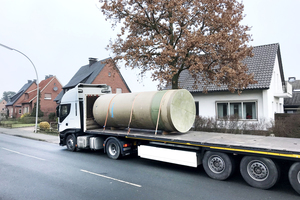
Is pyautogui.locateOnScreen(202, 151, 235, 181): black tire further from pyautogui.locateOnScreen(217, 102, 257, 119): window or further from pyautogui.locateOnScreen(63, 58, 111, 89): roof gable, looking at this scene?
pyautogui.locateOnScreen(63, 58, 111, 89): roof gable

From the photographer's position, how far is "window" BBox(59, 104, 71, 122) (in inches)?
469

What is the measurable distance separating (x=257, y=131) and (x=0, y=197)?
1056 cm

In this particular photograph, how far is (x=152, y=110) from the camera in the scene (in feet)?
29.2

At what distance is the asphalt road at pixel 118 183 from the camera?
17.9ft

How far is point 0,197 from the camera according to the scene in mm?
5441

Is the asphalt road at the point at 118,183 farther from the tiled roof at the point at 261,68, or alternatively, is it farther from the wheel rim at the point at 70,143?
the tiled roof at the point at 261,68

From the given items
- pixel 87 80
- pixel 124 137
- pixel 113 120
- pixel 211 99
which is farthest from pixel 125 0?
pixel 87 80

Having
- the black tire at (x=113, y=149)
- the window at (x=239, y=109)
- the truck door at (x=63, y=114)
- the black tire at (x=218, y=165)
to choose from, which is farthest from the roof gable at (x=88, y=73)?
the black tire at (x=218, y=165)

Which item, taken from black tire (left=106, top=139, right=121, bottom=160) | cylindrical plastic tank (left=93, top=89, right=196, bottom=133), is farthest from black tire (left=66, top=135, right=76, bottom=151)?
black tire (left=106, top=139, right=121, bottom=160)

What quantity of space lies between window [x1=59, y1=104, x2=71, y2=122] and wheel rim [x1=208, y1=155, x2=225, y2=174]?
801cm

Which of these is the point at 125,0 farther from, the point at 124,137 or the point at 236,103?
the point at 236,103

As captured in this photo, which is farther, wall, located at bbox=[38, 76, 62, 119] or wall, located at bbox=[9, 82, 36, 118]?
wall, located at bbox=[9, 82, 36, 118]

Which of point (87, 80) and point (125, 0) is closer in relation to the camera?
point (125, 0)

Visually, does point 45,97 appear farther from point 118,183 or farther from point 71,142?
point 118,183
